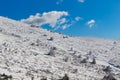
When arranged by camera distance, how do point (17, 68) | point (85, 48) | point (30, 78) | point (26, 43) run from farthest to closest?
point (85, 48)
point (26, 43)
point (17, 68)
point (30, 78)

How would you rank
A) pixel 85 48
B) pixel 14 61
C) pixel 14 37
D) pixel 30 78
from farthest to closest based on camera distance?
pixel 85 48
pixel 14 37
pixel 14 61
pixel 30 78

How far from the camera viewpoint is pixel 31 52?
2571 inches

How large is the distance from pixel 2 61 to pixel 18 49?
1294 cm

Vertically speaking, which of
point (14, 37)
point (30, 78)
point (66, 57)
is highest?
point (14, 37)

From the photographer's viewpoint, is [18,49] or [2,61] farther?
[18,49]

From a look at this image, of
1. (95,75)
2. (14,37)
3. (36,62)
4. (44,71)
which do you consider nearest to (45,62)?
(36,62)

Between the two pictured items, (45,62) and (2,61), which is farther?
(45,62)

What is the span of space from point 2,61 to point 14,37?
3111 centimetres

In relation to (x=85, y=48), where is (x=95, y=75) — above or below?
below

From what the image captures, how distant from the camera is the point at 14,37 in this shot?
8325 centimetres

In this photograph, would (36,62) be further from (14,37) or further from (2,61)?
(14,37)

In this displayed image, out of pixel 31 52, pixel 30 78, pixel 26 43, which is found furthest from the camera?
pixel 26 43

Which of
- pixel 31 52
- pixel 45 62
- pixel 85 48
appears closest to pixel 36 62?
pixel 45 62

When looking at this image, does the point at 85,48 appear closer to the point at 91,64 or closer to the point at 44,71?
the point at 91,64
